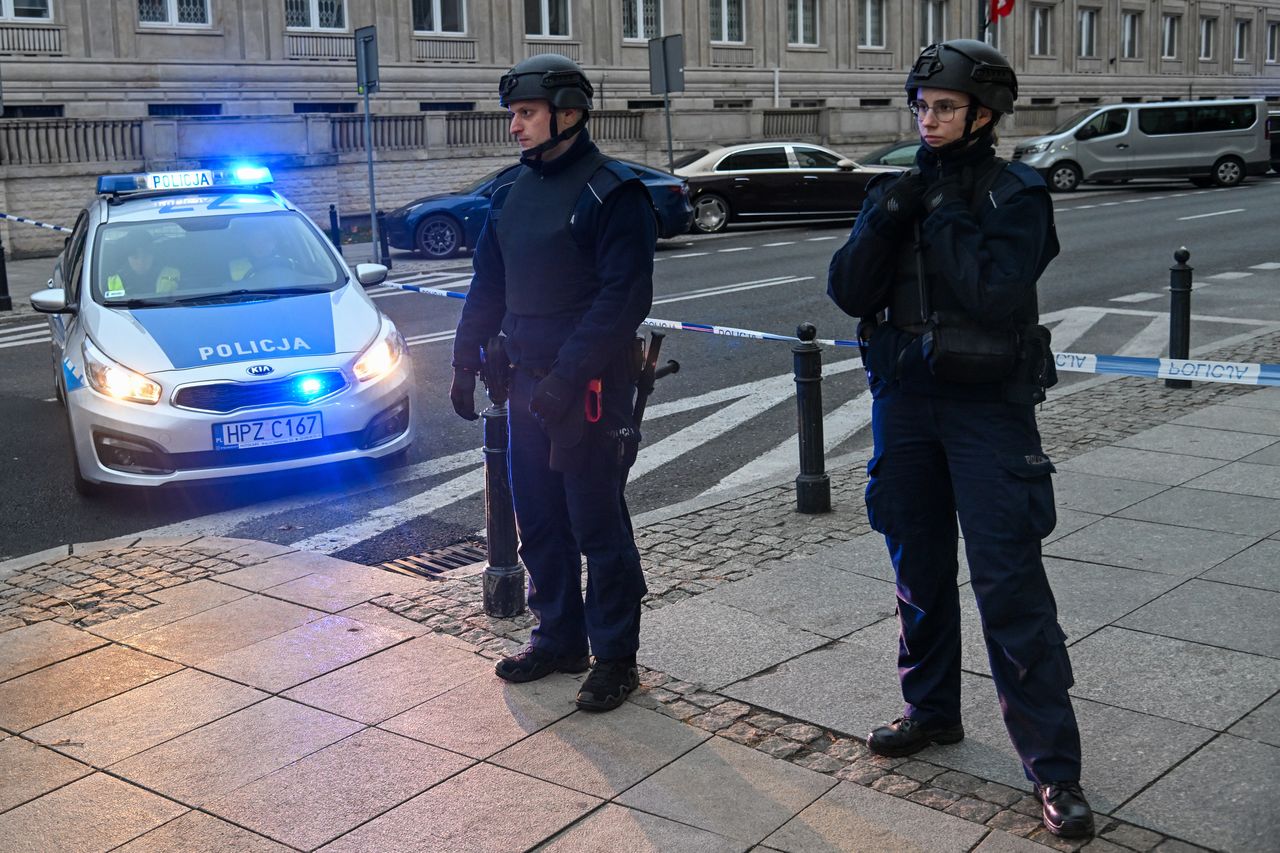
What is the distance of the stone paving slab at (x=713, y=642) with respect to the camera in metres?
4.98

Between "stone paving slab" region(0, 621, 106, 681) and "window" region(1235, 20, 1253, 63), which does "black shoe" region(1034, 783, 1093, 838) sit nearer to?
"stone paving slab" region(0, 621, 106, 681)

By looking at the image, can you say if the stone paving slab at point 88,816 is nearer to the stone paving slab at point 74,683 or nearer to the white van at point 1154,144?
the stone paving slab at point 74,683

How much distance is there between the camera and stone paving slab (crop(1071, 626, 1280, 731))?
14.7ft

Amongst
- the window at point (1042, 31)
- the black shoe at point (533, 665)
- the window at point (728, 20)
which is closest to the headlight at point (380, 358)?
the black shoe at point (533, 665)

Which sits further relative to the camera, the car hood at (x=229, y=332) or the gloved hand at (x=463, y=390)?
the car hood at (x=229, y=332)

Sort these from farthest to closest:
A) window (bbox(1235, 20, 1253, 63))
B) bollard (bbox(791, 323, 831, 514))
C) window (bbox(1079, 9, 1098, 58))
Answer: window (bbox(1235, 20, 1253, 63)) < window (bbox(1079, 9, 1098, 58)) < bollard (bbox(791, 323, 831, 514))

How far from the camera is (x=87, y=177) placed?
2512 cm

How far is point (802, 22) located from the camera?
45.7 metres

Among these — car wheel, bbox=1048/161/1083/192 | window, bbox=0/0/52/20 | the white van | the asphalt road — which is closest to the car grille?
the asphalt road

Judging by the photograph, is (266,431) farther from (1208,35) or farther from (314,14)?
(1208,35)

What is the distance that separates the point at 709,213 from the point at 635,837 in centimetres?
2096

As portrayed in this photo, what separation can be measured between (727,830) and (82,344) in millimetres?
5470

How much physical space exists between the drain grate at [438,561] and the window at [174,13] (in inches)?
1084

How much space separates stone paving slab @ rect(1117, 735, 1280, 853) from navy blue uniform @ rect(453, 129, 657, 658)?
167 cm
